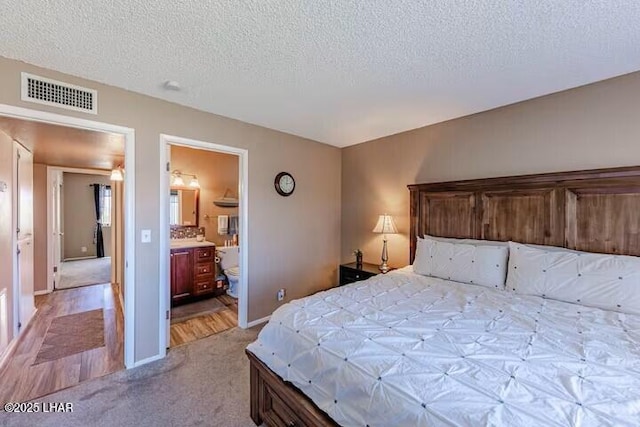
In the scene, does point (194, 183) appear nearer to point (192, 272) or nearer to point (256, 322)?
point (192, 272)

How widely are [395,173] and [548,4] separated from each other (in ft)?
7.60

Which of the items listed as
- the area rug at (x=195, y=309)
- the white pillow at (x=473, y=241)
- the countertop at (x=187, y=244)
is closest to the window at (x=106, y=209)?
the countertop at (x=187, y=244)

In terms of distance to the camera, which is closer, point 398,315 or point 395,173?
point 398,315

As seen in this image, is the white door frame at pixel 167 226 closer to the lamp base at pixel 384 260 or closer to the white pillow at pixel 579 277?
the lamp base at pixel 384 260

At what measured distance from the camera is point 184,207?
16.1 feet

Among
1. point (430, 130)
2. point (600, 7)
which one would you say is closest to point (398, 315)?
point (600, 7)

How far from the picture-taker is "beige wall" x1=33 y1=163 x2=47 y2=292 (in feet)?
14.7

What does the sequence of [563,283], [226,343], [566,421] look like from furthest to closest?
[226,343]
[563,283]
[566,421]

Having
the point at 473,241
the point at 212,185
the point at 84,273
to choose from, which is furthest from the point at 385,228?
the point at 84,273

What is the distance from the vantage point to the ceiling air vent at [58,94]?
6.61ft

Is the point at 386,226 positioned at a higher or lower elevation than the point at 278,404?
higher

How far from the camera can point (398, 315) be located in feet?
5.60

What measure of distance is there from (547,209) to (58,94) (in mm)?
3956

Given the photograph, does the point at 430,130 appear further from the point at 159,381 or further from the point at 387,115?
the point at 159,381
